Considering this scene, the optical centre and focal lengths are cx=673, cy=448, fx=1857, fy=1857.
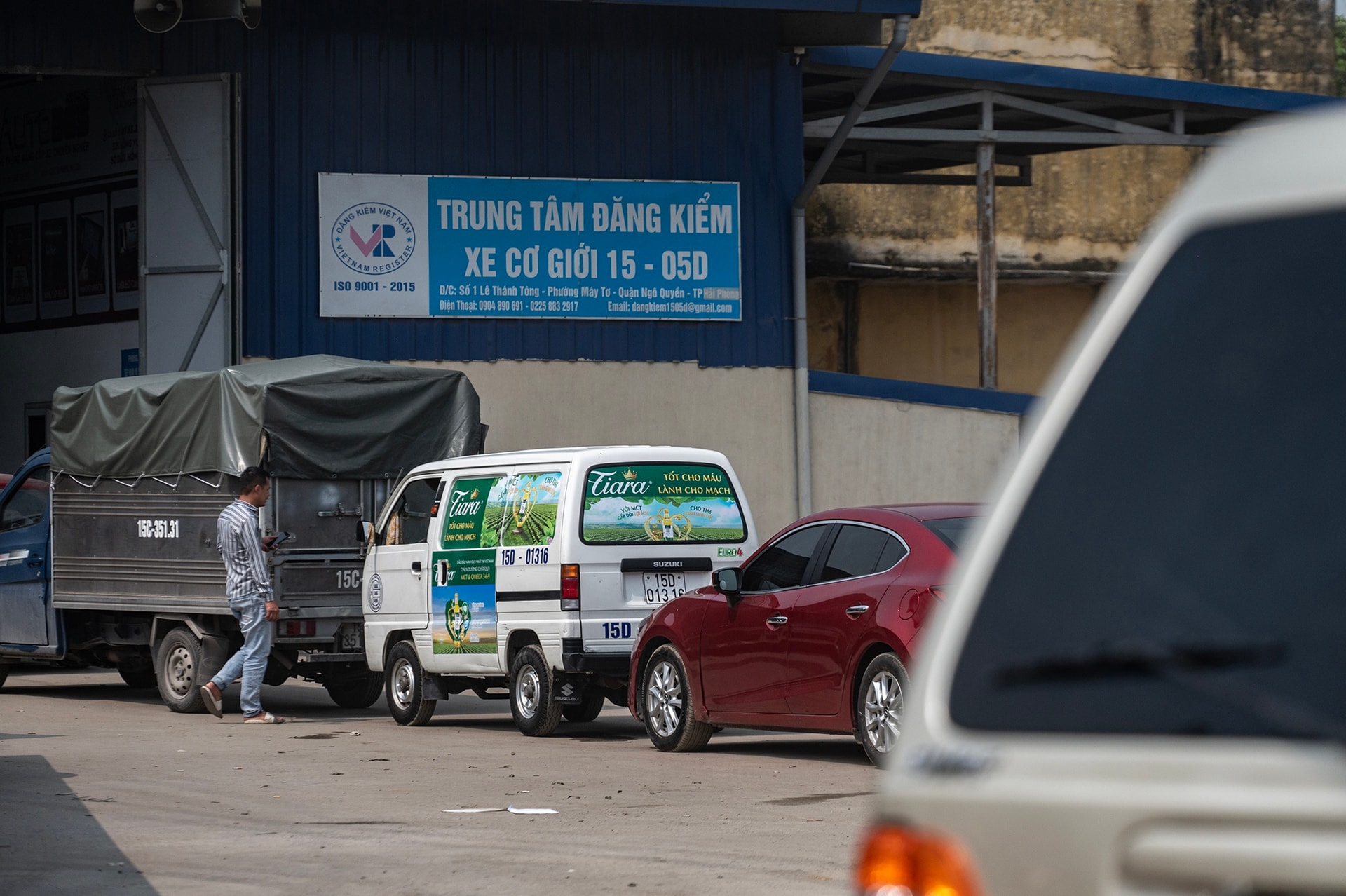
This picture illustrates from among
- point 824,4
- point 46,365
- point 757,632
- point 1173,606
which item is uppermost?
point 824,4

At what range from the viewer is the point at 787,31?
22078 millimetres

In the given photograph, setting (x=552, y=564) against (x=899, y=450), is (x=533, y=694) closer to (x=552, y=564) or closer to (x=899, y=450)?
(x=552, y=564)

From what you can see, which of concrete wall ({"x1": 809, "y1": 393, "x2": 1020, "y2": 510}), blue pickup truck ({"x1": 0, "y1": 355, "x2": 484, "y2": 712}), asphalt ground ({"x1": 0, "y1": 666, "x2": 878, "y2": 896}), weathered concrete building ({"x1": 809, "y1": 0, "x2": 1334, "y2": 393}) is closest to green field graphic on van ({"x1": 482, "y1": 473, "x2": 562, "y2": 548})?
asphalt ground ({"x1": 0, "y1": 666, "x2": 878, "y2": 896})

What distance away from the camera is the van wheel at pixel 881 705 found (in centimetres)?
1058

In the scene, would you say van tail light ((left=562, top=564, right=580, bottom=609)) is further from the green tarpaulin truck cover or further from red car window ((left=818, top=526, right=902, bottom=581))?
the green tarpaulin truck cover

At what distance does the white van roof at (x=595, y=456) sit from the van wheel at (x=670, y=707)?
151 centimetres

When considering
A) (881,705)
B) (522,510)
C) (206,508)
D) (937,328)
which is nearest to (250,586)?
(206,508)

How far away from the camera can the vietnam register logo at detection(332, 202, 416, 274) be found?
20984 mm

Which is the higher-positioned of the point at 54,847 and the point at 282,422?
the point at 282,422

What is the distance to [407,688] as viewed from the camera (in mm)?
14820

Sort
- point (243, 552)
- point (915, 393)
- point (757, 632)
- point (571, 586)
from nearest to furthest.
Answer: point (757, 632)
point (571, 586)
point (243, 552)
point (915, 393)

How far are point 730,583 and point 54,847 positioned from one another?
4.84 meters

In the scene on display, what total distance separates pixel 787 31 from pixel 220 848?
618 inches

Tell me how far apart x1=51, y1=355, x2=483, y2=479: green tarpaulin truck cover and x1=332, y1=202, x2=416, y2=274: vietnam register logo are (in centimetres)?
425
